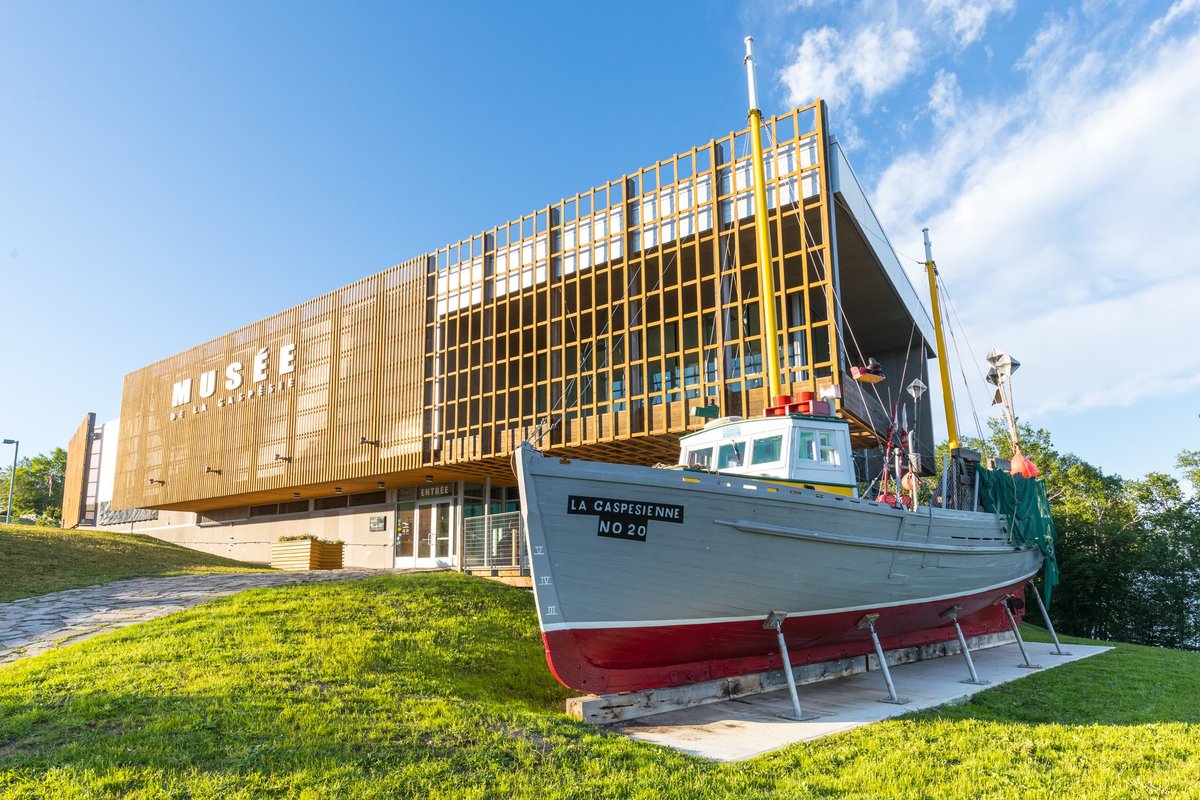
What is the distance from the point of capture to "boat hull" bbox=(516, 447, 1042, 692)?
805cm

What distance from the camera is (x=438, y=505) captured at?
27.2m

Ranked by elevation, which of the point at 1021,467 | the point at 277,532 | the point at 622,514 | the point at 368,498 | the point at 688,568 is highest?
the point at 368,498

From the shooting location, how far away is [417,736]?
635 cm

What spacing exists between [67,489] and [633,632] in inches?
2174

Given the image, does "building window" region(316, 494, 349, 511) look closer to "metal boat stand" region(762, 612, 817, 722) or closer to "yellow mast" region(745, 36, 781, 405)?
"yellow mast" region(745, 36, 781, 405)

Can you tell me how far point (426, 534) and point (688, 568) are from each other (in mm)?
20310

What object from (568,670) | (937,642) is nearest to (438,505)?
(937,642)

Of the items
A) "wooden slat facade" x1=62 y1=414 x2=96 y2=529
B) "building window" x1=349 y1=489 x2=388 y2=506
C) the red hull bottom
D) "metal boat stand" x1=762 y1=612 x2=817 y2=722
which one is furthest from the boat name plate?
"wooden slat facade" x1=62 y1=414 x2=96 y2=529

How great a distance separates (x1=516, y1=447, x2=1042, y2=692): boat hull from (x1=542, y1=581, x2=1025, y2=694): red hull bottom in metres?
0.02

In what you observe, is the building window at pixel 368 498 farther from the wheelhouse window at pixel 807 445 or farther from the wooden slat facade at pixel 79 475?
the wooden slat facade at pixel 79 475

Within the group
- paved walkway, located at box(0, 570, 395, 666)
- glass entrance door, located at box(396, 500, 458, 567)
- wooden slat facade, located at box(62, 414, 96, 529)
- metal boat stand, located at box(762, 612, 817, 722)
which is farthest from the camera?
wooden slat facade, located at box(62, 414, 96, 529)

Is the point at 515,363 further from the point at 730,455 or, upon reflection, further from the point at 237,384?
the point at 237,384

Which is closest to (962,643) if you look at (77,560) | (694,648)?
(694,648)

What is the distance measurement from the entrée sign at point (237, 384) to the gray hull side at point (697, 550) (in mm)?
24746
